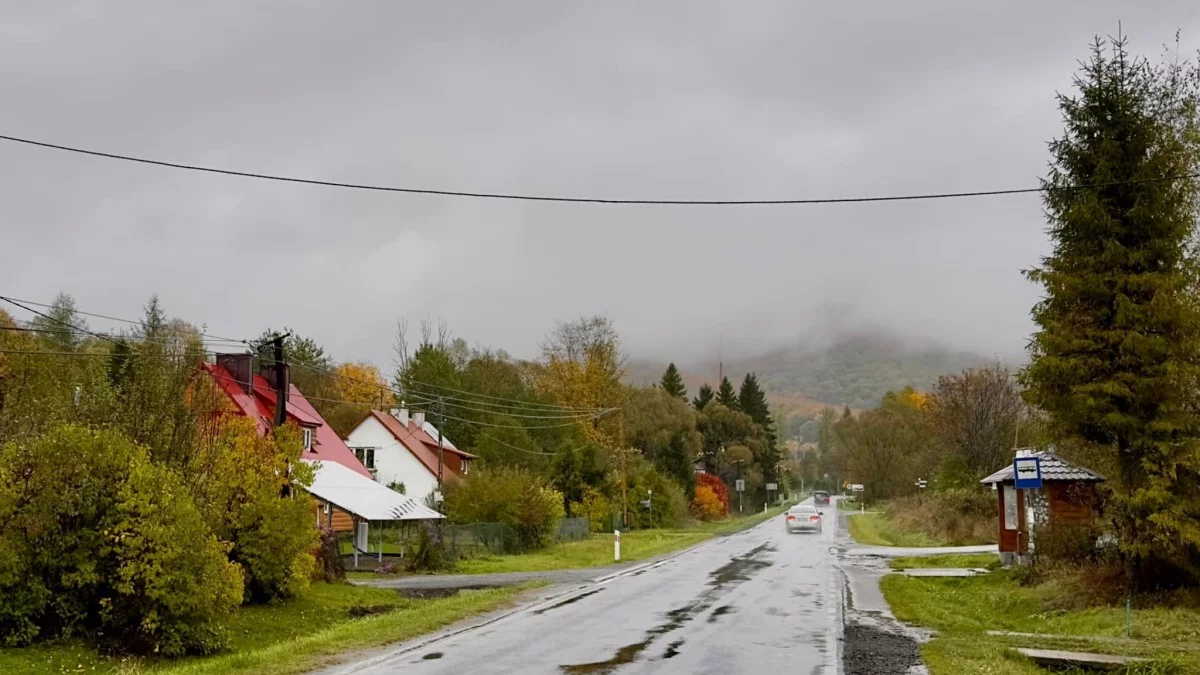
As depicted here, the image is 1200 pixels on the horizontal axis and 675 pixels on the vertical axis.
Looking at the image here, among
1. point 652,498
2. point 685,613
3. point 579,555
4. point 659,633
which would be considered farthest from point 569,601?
point 652,498

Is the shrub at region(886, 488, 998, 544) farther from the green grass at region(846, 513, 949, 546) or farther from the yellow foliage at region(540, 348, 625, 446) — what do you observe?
the yellow foliage at region(540, 348, 625, 446)

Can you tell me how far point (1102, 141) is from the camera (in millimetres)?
20438

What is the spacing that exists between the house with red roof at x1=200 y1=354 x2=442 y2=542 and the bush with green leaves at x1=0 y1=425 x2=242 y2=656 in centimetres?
1303

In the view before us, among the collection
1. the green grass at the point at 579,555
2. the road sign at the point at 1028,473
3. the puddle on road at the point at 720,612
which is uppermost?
the road sign at the point at 1028,473

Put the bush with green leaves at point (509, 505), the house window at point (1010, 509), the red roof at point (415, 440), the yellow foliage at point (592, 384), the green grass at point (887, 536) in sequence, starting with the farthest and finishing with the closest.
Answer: the yellow foliage at point (592, 384) < the red roof at point (415, 440) < the green grass at point (887, 536) < the bush with green leaves at point (509, 505) < the house window at point (1010, 509)

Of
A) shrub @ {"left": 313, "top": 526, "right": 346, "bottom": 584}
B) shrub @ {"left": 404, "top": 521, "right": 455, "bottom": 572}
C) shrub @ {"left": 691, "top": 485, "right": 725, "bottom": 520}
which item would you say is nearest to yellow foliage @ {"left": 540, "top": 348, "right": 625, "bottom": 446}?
shrub @ {"left": 691, "top": 485, "right": 725, "bottom": 520}

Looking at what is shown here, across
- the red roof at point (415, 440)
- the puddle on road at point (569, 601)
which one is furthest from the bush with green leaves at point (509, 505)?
the puddle on road at point (569, 601)

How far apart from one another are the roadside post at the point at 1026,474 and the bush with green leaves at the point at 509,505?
21.8 meters

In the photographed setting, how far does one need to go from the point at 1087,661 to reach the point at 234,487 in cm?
1744

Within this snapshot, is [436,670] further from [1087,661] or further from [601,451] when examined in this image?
[601,451]

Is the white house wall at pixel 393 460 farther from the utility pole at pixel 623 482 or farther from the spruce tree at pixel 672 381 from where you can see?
the spruce tree at pixel 672 381

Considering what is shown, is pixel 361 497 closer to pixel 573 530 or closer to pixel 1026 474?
pixel 573 530

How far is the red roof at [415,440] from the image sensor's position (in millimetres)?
63531

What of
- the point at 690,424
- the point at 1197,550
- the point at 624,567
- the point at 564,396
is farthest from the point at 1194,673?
the point at 690,424
